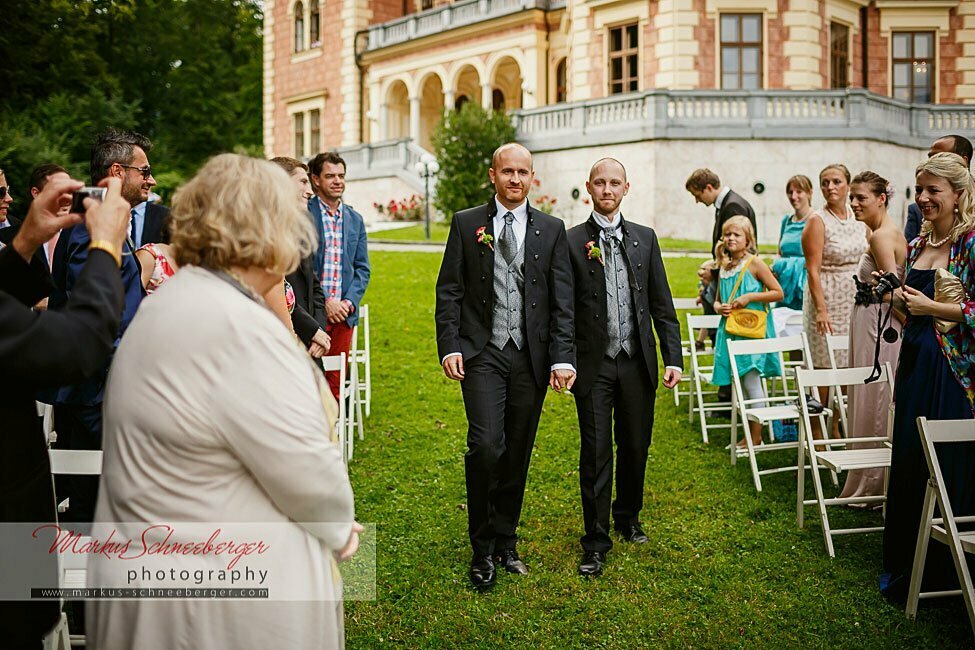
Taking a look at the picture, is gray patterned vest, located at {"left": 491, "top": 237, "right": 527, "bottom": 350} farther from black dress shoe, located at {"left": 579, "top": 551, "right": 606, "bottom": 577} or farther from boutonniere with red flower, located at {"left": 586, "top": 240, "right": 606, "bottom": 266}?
black dress shoe, located at {"left": 579, "top": 551, "right": 606, "bottom": 577}

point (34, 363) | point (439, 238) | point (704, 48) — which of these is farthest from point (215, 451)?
point (704, 48)

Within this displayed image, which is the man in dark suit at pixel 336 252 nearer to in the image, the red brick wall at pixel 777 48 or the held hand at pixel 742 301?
the held hand at pixel 742 301

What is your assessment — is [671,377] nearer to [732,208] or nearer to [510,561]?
[510,561]

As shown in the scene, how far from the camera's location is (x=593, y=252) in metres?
5.20

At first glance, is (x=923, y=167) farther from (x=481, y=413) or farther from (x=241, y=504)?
(x=241, y=504)

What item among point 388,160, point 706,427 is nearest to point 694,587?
point 706,427

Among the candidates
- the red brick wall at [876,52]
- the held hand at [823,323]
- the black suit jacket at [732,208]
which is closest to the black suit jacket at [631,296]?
the held hand at [823,323]

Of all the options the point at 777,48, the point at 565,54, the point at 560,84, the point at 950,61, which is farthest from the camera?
the point at 560,84

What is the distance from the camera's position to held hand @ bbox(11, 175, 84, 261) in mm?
2545

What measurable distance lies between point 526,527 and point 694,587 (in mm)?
1318

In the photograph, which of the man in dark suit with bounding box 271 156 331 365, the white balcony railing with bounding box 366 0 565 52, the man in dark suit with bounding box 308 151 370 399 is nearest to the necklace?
the man in dark suit with bounding box 271 156 331 365

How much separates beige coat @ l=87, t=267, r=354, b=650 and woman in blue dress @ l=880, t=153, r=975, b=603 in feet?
11.4

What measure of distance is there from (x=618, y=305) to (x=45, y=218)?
11.3 feet

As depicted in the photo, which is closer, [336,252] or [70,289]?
[70,289]
